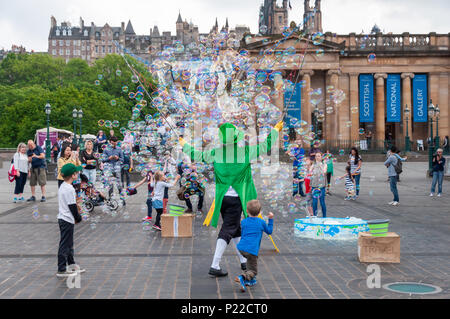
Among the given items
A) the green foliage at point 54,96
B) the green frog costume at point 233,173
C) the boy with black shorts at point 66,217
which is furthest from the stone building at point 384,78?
the boy with black shorts at point 66,217

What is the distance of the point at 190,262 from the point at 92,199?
283 inches

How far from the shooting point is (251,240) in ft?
21.2

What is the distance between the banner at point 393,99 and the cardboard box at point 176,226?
41.0m

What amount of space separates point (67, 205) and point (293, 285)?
336 cm

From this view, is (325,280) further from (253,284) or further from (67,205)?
(67,205)

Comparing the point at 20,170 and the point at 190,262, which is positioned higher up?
the point at 20,170

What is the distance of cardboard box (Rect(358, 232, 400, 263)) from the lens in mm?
7777

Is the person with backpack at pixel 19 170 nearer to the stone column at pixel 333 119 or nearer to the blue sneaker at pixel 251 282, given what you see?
the blue sneaker at pixel 251 282

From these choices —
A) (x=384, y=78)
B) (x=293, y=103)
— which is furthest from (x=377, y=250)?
(x=384, y=78)

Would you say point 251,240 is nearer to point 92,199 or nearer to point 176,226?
point 176,226

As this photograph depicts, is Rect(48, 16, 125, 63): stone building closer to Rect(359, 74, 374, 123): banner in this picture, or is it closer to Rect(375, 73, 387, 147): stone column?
Rect(375, 73, 387, 147): stone column

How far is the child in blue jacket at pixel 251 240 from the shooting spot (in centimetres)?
633

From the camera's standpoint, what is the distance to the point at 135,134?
12.7m
